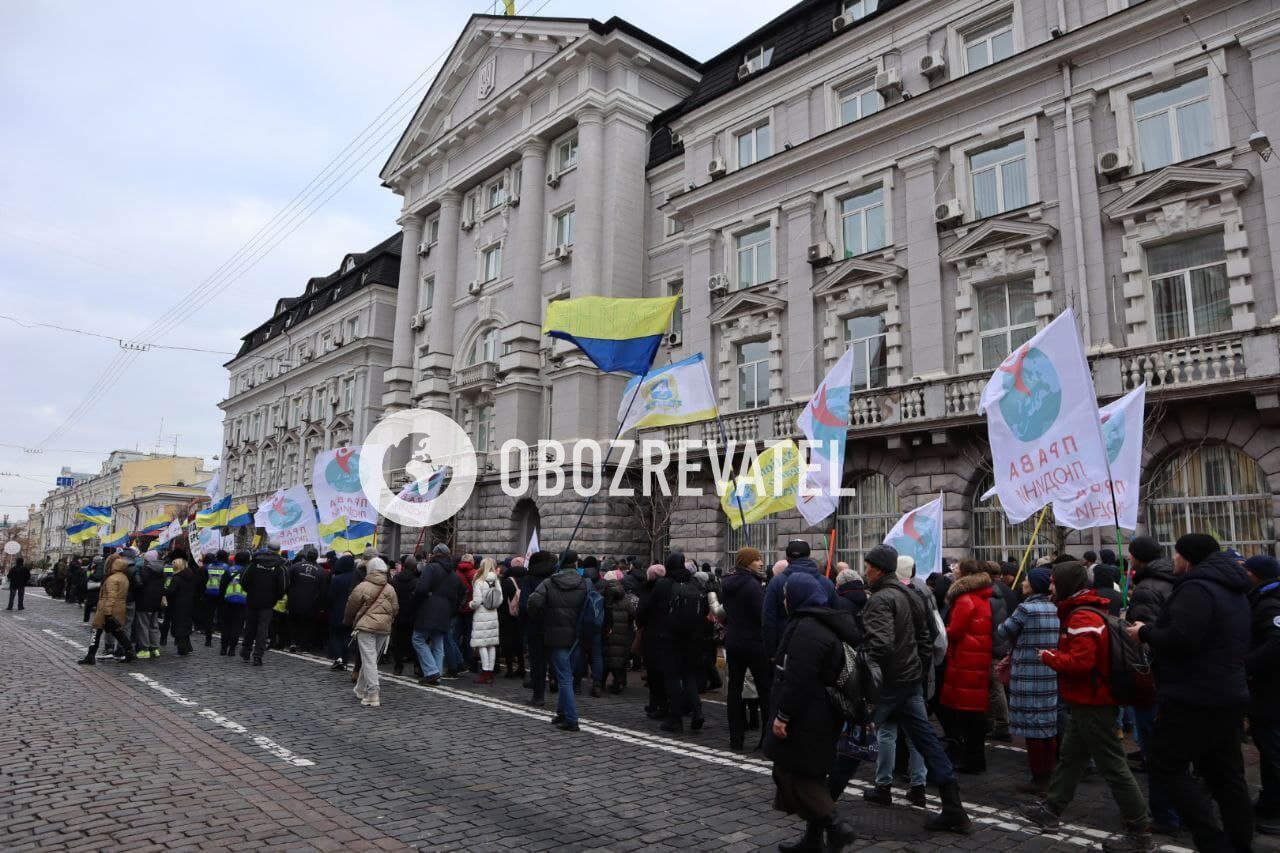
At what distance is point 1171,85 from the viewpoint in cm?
1647

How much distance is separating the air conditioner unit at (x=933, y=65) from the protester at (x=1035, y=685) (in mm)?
16916

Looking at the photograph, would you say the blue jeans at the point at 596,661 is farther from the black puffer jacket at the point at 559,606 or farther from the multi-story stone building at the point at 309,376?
the multi-story stone building at the point at 309,376

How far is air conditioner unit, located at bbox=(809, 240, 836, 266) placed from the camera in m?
21.4

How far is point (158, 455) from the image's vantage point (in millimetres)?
107125

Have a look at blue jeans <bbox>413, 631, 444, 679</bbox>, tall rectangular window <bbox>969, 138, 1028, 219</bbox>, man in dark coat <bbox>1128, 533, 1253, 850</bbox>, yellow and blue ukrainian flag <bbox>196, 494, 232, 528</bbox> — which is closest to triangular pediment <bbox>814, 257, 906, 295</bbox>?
tall rectangular window <bbox>969, 138, 1028, 219</bbox>

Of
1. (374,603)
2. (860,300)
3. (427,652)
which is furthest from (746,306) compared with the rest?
(374,603)

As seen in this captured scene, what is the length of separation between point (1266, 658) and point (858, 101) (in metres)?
19.2

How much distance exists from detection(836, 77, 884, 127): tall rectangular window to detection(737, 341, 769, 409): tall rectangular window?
626 cm

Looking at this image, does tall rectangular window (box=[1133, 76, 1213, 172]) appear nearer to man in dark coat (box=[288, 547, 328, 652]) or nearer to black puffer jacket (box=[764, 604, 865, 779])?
black puffer jacket (box=[764, 604, 865, 779])

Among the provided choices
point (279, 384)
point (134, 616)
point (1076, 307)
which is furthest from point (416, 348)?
point (1076, 307)

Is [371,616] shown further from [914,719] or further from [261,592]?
[914,719]

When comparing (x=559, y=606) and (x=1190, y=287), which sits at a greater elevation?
(x=1190, y=287)

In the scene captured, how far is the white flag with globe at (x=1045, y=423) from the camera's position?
26.6 feet

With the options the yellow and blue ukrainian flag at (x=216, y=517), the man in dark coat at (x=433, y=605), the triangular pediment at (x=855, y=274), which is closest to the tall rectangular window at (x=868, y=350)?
the triangular pediment at (x=855, y=274)
